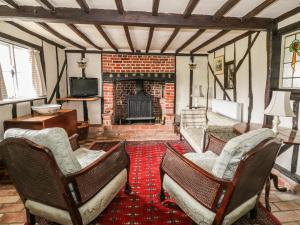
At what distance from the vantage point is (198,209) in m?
1.50

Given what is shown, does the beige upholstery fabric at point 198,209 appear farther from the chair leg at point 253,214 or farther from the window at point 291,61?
the window at point 291,61

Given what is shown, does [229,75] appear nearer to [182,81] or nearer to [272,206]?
[182,81]

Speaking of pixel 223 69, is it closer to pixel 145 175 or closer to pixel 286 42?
pixel 286 42

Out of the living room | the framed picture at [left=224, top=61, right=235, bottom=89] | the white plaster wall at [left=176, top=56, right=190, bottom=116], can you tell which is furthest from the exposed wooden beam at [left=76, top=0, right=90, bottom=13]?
the white plaster wall at [left=176, top=56, right=190, bottom=116]

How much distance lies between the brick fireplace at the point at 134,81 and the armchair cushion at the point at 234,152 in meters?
4.32

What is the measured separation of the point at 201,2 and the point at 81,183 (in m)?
2.50

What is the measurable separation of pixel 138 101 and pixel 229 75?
273 centimetres

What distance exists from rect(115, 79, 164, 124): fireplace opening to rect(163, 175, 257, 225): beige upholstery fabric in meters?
4.23

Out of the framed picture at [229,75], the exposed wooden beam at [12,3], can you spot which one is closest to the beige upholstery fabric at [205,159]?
the framed picture at [229,75]

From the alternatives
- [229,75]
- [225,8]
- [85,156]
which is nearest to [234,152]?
[85,156]

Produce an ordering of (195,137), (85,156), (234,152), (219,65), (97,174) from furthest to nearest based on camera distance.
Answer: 1. (219,65)
2. (195,137)
3. (85,156)
4. (97,174)
5. (234,152)

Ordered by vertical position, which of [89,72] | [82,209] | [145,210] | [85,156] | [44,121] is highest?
[89,72]

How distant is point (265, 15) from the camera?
114 inches

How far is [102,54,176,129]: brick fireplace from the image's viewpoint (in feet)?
19.2
